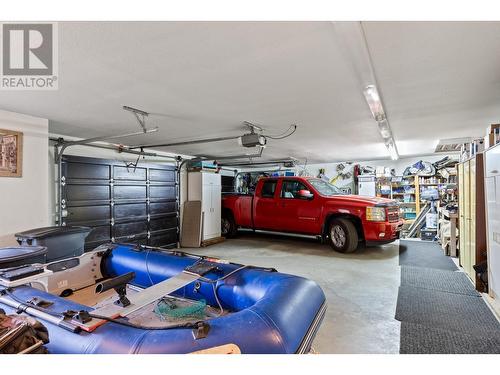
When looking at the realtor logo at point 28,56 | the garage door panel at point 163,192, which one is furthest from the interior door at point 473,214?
the garage door panel at point 163,192

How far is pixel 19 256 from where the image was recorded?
7.45ft

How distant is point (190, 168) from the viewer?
7.42m

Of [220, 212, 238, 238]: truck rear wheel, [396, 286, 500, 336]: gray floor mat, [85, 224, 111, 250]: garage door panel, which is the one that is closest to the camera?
[396, 286, 500, 336]: gray floor mat

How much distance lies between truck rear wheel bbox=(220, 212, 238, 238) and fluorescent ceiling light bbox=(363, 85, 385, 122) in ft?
17.1

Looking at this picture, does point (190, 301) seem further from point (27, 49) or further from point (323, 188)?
point (323, 188)

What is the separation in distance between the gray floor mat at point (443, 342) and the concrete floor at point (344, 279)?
109 mm

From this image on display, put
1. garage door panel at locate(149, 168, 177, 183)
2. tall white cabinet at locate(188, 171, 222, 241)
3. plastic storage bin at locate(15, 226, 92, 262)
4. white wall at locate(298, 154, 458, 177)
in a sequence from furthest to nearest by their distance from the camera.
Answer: white wall at locate(298, 154, 458, 177), tall white cabinet at locate(188, 171, 222, 241), garage door panel at locate(149, 168, 177, 183), plastic storage bin at locate(15, 226, 92, 262)

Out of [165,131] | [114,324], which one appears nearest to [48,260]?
[114,324]

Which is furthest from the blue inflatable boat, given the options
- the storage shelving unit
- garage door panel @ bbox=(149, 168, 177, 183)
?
the storage shelving unit

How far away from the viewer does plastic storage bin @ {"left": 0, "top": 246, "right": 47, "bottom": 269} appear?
2.20 metres

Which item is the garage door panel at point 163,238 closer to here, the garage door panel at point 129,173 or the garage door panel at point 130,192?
the garage door panel at point 130,192

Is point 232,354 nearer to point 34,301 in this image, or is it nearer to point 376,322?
point 34,301

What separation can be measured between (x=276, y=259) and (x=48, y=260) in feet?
12.4

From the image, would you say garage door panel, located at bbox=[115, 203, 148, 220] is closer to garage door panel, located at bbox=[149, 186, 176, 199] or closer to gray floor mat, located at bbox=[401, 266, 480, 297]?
garage door panel, located at bbox=[149, 186, 176, 199]
